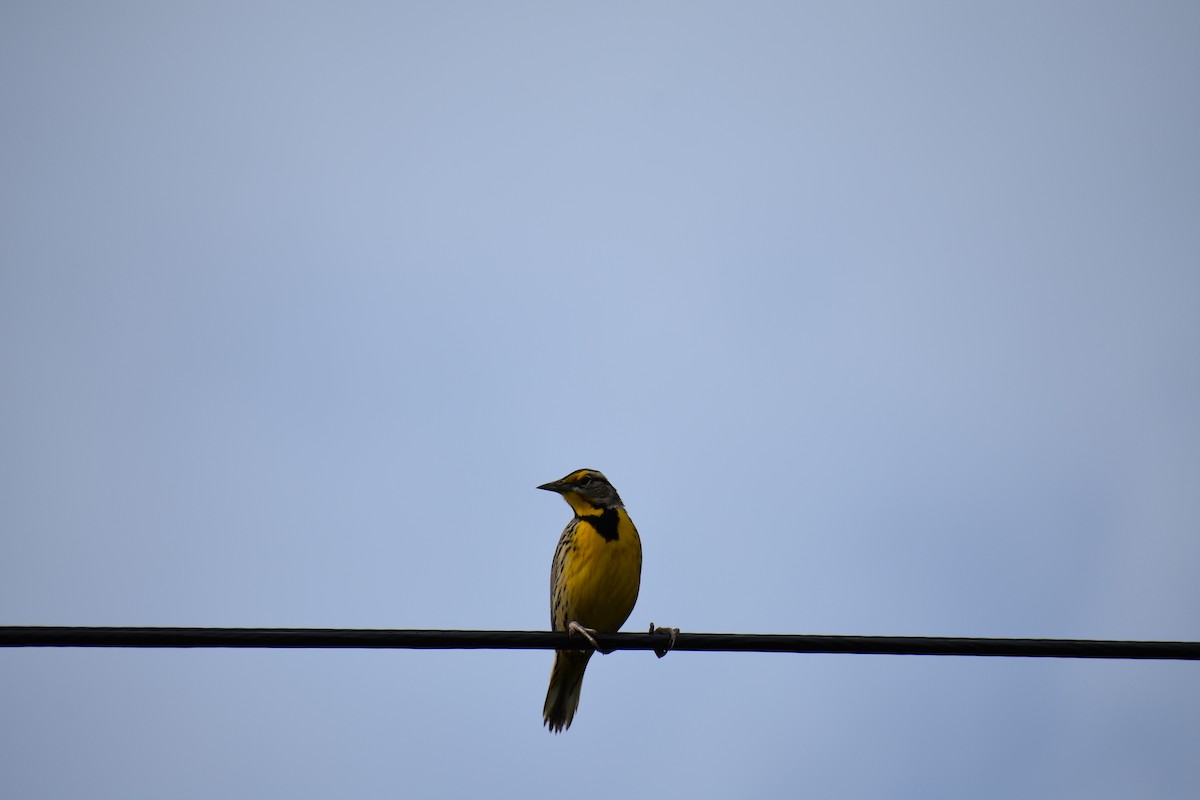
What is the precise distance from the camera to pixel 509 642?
15.8ft

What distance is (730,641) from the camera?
4859 mm

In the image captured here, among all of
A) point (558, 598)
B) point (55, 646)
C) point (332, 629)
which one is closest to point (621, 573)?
point (558, 598)

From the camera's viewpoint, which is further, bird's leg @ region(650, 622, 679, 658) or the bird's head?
the bird's head

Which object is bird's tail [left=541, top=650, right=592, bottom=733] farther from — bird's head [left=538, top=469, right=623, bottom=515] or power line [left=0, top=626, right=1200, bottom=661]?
power line [left=0, top=626, right=1200, bottom=661]

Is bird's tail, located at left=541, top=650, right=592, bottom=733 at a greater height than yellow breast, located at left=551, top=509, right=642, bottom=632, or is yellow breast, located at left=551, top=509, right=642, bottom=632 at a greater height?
yellow breast, located at left=551, top=509, right=642, bottom=632

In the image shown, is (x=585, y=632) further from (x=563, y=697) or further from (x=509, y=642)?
(x=509, y=642)

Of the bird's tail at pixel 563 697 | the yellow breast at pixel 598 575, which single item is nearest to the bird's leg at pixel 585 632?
the yellow breast at pixel 598 575

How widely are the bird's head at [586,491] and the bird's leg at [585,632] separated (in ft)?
3.49

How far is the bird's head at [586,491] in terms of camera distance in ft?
29.2

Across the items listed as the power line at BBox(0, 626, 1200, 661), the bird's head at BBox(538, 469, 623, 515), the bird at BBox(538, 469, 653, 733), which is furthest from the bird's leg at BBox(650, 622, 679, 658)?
the bird's head at BBox(538, 469, 623, 515)

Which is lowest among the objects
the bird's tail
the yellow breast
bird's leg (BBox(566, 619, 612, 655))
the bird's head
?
the bird's tail

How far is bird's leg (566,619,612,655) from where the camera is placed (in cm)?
648

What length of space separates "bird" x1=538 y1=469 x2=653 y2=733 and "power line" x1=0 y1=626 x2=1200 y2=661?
2.91 m

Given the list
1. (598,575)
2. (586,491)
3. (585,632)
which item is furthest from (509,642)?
(586,491)
